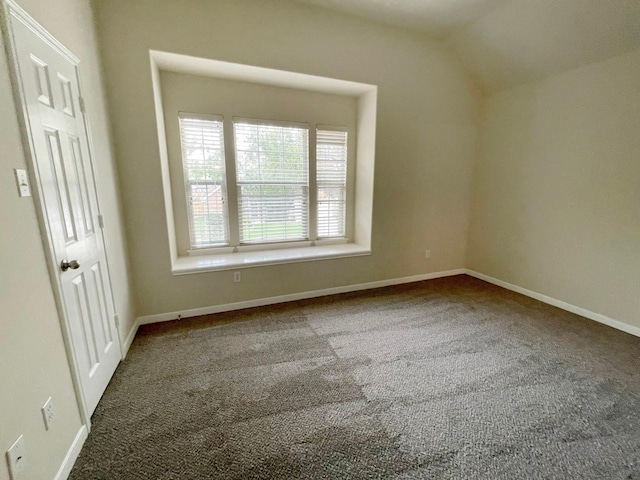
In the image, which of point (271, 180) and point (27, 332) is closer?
point (27, 332)

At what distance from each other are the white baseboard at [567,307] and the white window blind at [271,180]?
9.25 ft

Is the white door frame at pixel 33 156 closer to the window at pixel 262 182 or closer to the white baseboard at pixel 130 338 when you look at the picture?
the white baseboard at pixel 130 338

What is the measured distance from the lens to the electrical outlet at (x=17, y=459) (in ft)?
3.24

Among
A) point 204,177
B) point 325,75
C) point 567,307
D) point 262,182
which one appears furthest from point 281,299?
point 567,307

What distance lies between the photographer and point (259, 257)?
125 inches

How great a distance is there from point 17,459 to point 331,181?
343cm

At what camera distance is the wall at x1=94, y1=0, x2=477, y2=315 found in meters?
2.36

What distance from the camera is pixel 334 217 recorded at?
3.87 metres

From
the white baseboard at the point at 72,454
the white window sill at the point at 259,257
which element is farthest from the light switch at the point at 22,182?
the white window sill at the point at 259,257

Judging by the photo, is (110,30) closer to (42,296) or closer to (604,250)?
(42,296)

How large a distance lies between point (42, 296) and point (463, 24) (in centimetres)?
435

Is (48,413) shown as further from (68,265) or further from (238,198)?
(238,198)

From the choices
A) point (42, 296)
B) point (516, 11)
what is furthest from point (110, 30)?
point (516, 11)

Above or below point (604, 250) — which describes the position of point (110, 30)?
above
